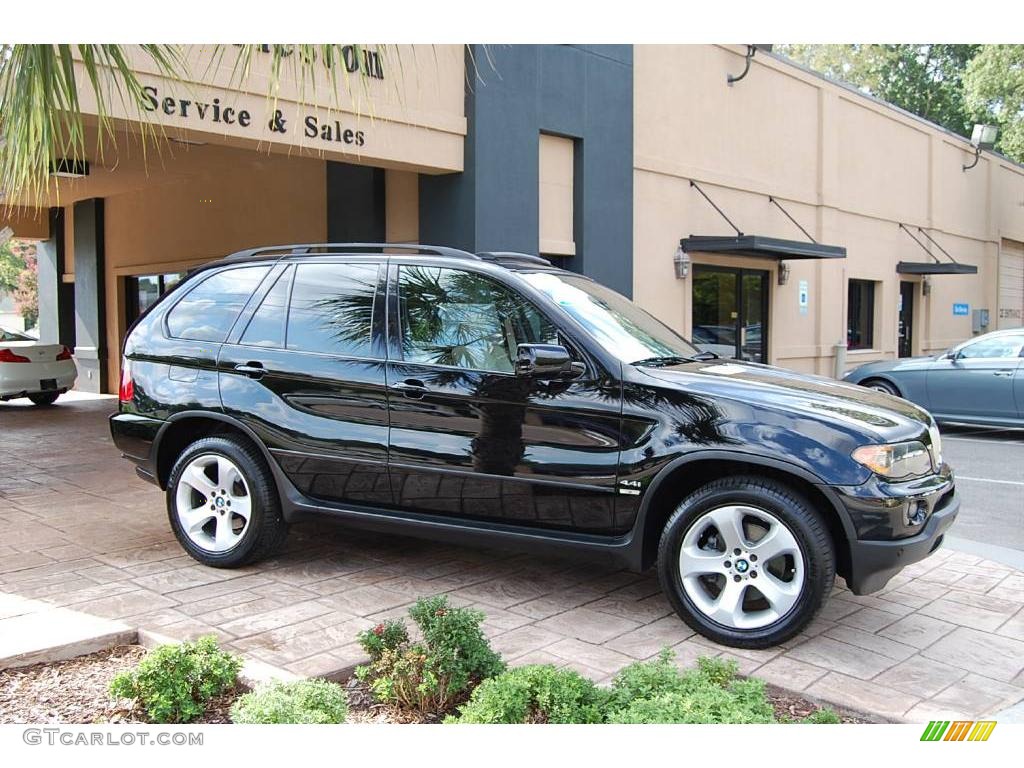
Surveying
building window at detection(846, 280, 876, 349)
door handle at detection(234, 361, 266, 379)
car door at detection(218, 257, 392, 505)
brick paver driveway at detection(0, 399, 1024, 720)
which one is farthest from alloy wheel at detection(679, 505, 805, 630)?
building window at detection(846, 280, 876, 349)

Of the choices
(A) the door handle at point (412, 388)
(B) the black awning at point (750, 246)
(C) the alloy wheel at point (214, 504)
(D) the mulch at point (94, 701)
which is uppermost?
(B) the black awning at point (750, 246)

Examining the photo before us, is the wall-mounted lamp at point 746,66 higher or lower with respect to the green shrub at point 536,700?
higher

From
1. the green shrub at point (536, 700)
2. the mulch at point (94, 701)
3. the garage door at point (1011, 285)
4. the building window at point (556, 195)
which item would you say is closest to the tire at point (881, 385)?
the building window at point (556, 195)

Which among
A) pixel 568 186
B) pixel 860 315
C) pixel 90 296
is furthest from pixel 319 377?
pixel 860 315

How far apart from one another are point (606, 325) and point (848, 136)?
15.2m

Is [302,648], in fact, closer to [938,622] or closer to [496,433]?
[496,433]

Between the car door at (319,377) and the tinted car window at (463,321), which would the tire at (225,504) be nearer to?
the car door at (319,377)

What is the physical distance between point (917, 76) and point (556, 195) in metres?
31.1

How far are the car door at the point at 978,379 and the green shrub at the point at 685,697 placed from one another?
1028cm

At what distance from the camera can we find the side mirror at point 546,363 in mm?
4598

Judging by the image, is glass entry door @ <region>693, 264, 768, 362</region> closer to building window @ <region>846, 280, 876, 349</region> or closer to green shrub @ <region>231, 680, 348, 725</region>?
building window @ <region>846, 280, 876, 349</region>

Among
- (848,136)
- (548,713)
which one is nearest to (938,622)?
(548,713)

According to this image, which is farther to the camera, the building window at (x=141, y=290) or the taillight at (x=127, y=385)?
the building window at (x=141, y=290)
